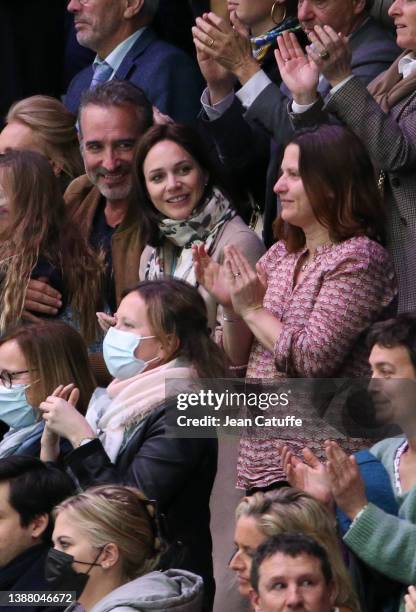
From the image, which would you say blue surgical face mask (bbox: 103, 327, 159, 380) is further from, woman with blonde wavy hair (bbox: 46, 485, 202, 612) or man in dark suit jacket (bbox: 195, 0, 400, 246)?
man in dark suit jacket (bbox: 195, 0, 400, 246)

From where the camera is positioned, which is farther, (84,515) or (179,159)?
(179,159)

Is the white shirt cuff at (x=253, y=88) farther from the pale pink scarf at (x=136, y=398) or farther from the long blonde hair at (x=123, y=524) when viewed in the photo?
the long blonde hair at (x=123, y=524)

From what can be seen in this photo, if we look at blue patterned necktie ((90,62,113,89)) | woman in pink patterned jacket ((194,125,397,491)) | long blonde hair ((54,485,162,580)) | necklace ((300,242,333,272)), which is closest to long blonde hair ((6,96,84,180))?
blue patterned necktie ((90,62,113,89))

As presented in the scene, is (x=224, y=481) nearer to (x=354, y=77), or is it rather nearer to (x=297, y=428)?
(x=297, y=428)

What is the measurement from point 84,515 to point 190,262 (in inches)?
63.6

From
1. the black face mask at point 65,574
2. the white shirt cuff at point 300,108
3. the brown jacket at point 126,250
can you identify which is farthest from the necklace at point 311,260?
the black face mask at point 65,574

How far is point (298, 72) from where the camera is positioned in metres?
7.85

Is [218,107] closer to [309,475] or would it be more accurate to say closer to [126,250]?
[126,250]

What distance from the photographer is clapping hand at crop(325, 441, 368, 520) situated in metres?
6.46

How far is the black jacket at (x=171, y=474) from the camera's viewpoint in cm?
709

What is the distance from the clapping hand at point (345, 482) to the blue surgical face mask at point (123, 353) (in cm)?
117

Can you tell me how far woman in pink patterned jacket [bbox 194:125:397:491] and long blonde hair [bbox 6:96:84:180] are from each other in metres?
1.90

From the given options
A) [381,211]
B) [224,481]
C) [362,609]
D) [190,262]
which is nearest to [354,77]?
[381,211]

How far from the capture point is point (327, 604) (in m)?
6.17
